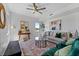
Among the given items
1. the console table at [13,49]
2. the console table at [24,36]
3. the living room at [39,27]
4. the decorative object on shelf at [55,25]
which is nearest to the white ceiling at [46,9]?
the living room at [39,27]

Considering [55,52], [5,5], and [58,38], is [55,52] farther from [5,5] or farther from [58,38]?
[5,5]

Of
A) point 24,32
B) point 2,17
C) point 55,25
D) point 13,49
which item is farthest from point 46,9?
point 13,49


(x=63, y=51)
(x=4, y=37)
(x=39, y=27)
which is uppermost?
(x=39, y=27)

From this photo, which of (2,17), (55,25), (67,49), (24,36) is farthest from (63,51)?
(2,17)

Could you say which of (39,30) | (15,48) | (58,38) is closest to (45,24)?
(39,30)

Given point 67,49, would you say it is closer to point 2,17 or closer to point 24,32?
point 24,32

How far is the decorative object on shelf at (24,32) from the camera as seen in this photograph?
7.25ft

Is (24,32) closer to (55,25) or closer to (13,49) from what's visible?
(13,49)

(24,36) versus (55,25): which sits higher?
(55,25)

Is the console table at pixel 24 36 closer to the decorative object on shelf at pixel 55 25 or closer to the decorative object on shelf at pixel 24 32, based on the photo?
the decorative object on shelf at pixel 24 32

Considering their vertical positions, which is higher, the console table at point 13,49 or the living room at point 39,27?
the living room at point 39,27

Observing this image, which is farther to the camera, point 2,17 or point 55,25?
point 55,25

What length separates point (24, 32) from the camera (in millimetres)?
2229

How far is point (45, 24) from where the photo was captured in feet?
7.34
